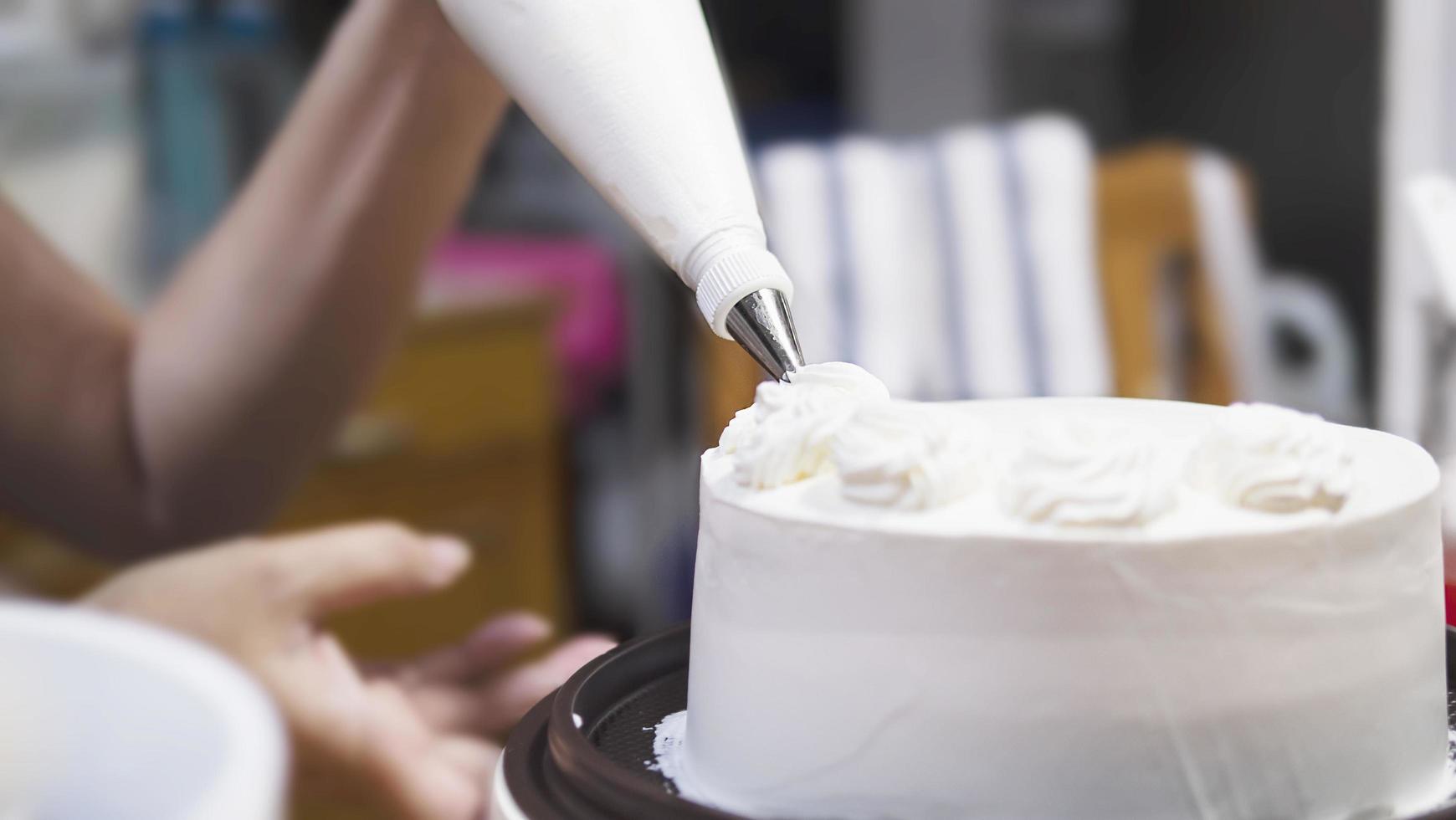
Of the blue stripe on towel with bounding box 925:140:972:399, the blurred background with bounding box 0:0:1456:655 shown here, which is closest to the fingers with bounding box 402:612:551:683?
the blurred background with bounding box 0:0:1456:655

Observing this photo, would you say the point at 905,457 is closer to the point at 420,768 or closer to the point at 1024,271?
the point at 420,768

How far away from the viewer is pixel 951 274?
1.66 meters

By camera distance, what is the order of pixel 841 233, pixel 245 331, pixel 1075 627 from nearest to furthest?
1. pixel 1075 627
2. pixel 245 331
3. pixel 841 233

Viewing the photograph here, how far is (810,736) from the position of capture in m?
0.34

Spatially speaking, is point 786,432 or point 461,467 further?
point 461,467

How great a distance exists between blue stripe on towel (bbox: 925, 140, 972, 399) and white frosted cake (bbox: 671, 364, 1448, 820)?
4.28ft

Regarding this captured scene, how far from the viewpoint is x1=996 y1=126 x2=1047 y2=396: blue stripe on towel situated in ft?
5.38

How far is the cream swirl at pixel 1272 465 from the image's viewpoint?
0.33 meters

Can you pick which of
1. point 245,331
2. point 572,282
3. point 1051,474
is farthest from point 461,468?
point 1051,474

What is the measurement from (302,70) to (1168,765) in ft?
5.08

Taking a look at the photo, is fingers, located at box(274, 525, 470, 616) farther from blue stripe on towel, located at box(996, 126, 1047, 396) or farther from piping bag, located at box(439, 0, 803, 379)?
blue stripe on towel, located at box(996, 126, 1047, 396)

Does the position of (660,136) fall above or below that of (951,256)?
above

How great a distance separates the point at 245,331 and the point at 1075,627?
0.55 m

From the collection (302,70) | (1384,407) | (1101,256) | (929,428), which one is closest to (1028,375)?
(1101,256)
